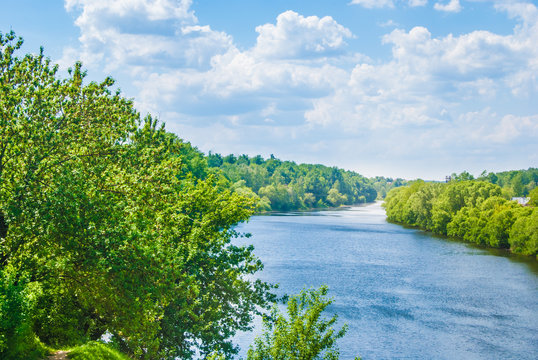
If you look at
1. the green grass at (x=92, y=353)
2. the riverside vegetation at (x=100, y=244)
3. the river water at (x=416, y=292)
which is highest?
the riverside vegetation at (x=100, y=244)

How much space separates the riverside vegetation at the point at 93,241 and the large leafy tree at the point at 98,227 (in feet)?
0.17

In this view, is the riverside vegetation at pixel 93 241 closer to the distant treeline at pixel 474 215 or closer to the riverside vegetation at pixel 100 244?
the riverside vegetation at pixel 100 244

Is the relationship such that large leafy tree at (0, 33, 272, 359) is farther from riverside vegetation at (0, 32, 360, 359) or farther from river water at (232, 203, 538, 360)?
river water at (232, 203, 538, 360)

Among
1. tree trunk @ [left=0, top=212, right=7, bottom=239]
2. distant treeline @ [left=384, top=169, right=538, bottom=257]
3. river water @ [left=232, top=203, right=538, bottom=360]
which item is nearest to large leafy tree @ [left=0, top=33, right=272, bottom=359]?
tree trunk @ [left=0, top=212, right=7, bottom=239]

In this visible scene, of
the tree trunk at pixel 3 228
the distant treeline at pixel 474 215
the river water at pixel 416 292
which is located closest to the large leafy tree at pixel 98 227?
the tree trunk at pixel 3 228

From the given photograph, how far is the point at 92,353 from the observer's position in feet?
60.4

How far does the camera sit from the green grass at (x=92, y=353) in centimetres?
1810

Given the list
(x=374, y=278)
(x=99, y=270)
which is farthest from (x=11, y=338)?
(x=374, y=278)

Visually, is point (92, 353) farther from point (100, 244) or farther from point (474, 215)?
point (474, 215)

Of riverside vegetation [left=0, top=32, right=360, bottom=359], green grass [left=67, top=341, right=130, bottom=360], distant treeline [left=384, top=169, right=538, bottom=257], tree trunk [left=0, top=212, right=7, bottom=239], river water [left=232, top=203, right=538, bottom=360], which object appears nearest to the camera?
riverside vegetation [left=0, top=32, right=360, bottom=359]

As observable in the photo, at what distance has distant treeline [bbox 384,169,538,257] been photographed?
7900 centimetres

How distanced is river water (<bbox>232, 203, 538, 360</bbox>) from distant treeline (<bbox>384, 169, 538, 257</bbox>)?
4129 mm

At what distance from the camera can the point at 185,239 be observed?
82.8ft

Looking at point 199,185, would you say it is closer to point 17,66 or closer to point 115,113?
point 115,113
